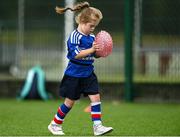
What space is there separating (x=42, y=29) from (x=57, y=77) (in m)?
1.15

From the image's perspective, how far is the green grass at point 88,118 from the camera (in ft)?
33.8

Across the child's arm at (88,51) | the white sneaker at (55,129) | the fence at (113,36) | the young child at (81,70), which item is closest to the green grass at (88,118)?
the white sneaker at (55,129)

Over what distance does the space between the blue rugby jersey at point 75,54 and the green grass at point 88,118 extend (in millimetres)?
828

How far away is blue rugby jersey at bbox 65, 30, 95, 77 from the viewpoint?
9922mm

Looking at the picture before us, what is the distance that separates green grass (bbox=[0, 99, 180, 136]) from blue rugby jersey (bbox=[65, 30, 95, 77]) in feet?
2.72

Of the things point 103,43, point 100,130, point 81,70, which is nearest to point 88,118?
point 81,70

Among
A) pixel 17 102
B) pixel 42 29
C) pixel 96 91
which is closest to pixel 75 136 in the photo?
pixel 96 91

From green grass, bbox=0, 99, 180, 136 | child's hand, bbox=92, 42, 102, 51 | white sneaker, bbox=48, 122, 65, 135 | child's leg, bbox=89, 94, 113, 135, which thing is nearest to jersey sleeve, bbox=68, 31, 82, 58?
child's hand, bbox=92, 42, 102, 51

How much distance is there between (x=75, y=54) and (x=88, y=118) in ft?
9.28

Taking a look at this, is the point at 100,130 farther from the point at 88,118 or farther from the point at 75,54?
the point at 88,118

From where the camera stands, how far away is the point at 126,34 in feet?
52.4

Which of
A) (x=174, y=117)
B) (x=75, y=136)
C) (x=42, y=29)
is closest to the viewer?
(x=75, y=136)

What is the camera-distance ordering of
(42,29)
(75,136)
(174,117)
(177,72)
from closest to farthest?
(75,136) < (174,117) < (177,72) < (42,29)

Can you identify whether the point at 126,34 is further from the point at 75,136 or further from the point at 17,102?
the point at 75,136
